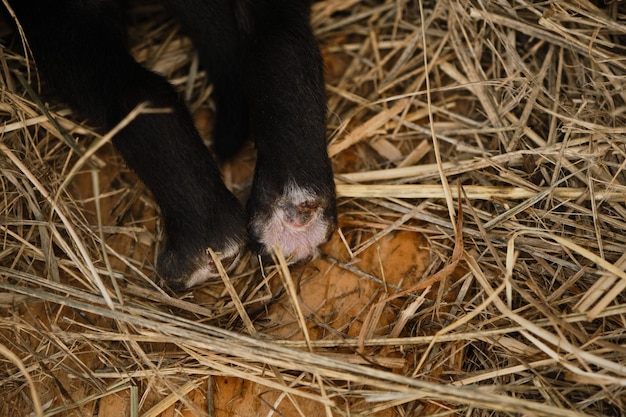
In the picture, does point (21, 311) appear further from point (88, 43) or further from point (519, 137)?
point (519, 137)

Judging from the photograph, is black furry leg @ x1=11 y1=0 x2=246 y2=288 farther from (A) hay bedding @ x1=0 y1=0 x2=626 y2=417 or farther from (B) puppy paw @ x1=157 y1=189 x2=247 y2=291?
(A) hay bedding @ x1=0 y1=0 x2=626 y2=417

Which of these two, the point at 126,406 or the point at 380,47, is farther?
the point at 380,47

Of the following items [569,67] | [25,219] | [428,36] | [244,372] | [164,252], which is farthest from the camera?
[428,36]

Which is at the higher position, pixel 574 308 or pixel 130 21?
pixel 130 21

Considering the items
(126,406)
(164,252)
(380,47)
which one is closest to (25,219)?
(164,252)

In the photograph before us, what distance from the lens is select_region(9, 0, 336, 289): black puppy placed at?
156 centimetres

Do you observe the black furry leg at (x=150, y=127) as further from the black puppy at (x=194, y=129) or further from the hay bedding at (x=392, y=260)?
the hay bedding at (x=392, y=260)

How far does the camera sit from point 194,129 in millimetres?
1619

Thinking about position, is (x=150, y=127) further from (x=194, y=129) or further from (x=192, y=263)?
(x=192, y=263)

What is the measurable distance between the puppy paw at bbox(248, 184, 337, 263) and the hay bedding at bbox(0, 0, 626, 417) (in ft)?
0.21

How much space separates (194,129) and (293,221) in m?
0.35

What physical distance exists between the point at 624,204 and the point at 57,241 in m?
1.48

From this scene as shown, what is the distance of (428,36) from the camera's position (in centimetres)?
209

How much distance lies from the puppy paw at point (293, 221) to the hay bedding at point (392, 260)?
6 cm
